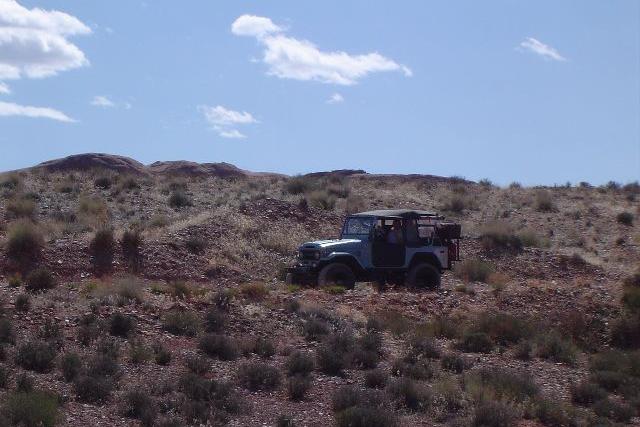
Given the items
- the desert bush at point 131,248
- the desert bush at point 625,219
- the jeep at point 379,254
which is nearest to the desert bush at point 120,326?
the jeep at point 379,254

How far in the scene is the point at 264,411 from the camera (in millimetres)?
13000

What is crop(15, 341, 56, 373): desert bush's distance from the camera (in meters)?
14.0

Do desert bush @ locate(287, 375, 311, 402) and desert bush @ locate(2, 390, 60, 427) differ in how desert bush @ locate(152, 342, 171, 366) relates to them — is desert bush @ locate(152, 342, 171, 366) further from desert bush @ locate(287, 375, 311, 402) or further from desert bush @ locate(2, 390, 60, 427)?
desert bush @ locate(2, 390, 60, 427)

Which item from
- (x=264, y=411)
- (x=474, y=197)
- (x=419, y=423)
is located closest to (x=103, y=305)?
(x=264, y=411)

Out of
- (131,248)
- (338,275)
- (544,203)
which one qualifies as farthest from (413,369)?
(544,203)

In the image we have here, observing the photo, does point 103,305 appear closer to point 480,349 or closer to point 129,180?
point 480,349

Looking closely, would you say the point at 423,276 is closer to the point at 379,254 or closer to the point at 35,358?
the point at 379,254

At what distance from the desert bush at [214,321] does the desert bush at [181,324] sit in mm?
233

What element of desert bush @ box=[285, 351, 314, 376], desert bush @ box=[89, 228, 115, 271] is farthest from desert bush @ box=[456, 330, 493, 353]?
desert bush @ box=[89, 228, 115, 271]

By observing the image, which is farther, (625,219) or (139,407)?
(625,219)

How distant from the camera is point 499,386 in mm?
14219

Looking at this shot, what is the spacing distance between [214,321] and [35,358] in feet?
14.6

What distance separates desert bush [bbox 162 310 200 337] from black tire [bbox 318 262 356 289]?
310 inches

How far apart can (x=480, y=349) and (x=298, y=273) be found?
8663mm
